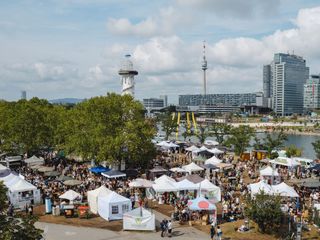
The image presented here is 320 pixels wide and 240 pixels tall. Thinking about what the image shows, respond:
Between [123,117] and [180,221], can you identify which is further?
[123,117]

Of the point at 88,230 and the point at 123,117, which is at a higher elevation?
the point at 123,117

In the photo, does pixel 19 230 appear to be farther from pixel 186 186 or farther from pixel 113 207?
pixel 186 186

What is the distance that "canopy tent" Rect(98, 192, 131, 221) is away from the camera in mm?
25719

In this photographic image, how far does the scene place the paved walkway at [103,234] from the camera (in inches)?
874

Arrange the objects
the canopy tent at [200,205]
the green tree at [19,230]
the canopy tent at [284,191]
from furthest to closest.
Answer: the canopy tent at [284,191], the canopy tent at [200,205], the green tree at [19,230]

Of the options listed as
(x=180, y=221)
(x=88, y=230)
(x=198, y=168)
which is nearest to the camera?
(x=88, y=230)

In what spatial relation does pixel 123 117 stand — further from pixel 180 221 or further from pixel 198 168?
pixel 180 221

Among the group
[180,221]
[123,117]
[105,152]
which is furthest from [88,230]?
[123,117]

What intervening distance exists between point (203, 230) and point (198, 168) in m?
15.7

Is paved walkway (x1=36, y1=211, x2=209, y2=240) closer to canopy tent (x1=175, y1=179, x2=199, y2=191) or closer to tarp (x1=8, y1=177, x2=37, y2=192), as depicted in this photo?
tarp (x1=8, y1=177, x2=37, y2=192)

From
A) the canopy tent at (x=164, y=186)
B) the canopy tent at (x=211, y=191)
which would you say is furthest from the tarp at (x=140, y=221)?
the canopy tent at (x=211, y=191)

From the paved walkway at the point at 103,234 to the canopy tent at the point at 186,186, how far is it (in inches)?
232

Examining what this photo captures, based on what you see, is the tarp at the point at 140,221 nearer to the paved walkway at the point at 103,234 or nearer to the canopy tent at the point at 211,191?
the paved walkway at the point at 103,234

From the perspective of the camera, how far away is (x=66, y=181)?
108 feet
